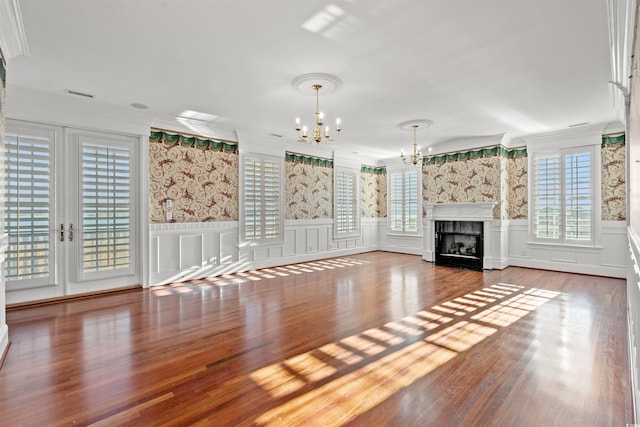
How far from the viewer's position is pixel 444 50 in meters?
3.04

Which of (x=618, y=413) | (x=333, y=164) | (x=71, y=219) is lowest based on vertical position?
(x=618, y=413)

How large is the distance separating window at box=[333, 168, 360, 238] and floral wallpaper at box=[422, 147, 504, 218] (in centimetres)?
184

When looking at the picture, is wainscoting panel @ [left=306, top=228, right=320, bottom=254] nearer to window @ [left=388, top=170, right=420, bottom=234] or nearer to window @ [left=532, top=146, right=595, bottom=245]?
window @ [left=388, top=170, right=420, bottom=234]

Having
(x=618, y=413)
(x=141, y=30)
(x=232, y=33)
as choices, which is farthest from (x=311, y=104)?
(x=618, y=413)

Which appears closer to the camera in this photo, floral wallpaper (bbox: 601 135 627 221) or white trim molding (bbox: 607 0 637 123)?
white trim molding (bbox: 607 0 637 123)

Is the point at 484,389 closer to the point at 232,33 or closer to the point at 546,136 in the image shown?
the point at 232,33

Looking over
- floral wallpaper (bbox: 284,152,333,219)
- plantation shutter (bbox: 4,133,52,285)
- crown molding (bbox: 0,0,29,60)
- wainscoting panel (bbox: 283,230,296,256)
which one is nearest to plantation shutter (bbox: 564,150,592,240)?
floral wallpaper (bbox: 284,152,333,219)

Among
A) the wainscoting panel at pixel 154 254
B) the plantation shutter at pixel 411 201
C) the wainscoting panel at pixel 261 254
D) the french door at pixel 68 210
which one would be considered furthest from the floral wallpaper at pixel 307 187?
the french door at pixel 68 210

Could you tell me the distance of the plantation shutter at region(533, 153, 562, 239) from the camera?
6109mm

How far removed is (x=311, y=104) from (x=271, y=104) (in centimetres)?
57

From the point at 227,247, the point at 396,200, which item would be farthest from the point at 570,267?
the point at 227,247

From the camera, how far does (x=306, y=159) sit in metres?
7.42

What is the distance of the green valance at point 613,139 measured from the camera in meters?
5.50

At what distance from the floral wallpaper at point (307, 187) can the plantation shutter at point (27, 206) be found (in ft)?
13.1
